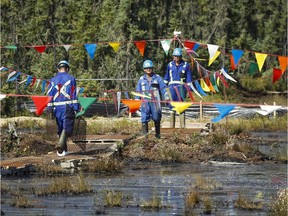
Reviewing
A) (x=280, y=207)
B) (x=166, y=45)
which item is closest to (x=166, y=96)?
(x=166, y=45)

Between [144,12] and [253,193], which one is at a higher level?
[144,12]

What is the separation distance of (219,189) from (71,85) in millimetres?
4354

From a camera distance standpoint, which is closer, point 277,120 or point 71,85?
point 71,85

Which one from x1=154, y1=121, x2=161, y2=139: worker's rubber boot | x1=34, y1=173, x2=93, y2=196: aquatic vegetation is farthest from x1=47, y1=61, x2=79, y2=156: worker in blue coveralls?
x1=34, y1=173, x2=93, y2=196: aquatic vegetation

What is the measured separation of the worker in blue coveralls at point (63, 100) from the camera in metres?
16.3

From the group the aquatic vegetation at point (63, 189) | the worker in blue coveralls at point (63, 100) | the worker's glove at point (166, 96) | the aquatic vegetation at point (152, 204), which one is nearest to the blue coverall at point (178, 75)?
the worker's glove at point (166, 96)

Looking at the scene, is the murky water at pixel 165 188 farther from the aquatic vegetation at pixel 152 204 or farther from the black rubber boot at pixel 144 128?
the black rubber boot at pixel 144 128

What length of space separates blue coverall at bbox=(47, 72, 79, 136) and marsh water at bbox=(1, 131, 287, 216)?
1.44 metres

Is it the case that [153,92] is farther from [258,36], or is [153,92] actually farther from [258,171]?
[258,36]

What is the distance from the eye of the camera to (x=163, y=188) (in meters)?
13.3

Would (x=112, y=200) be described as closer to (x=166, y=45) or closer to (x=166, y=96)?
(x=166, y=96)

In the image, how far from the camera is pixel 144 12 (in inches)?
2028

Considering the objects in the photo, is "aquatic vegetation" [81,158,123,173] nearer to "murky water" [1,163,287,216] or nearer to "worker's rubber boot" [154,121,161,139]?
"murky water" [1,163,287,216]

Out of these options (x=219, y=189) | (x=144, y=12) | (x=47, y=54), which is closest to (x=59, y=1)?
(x=144, y=12)
